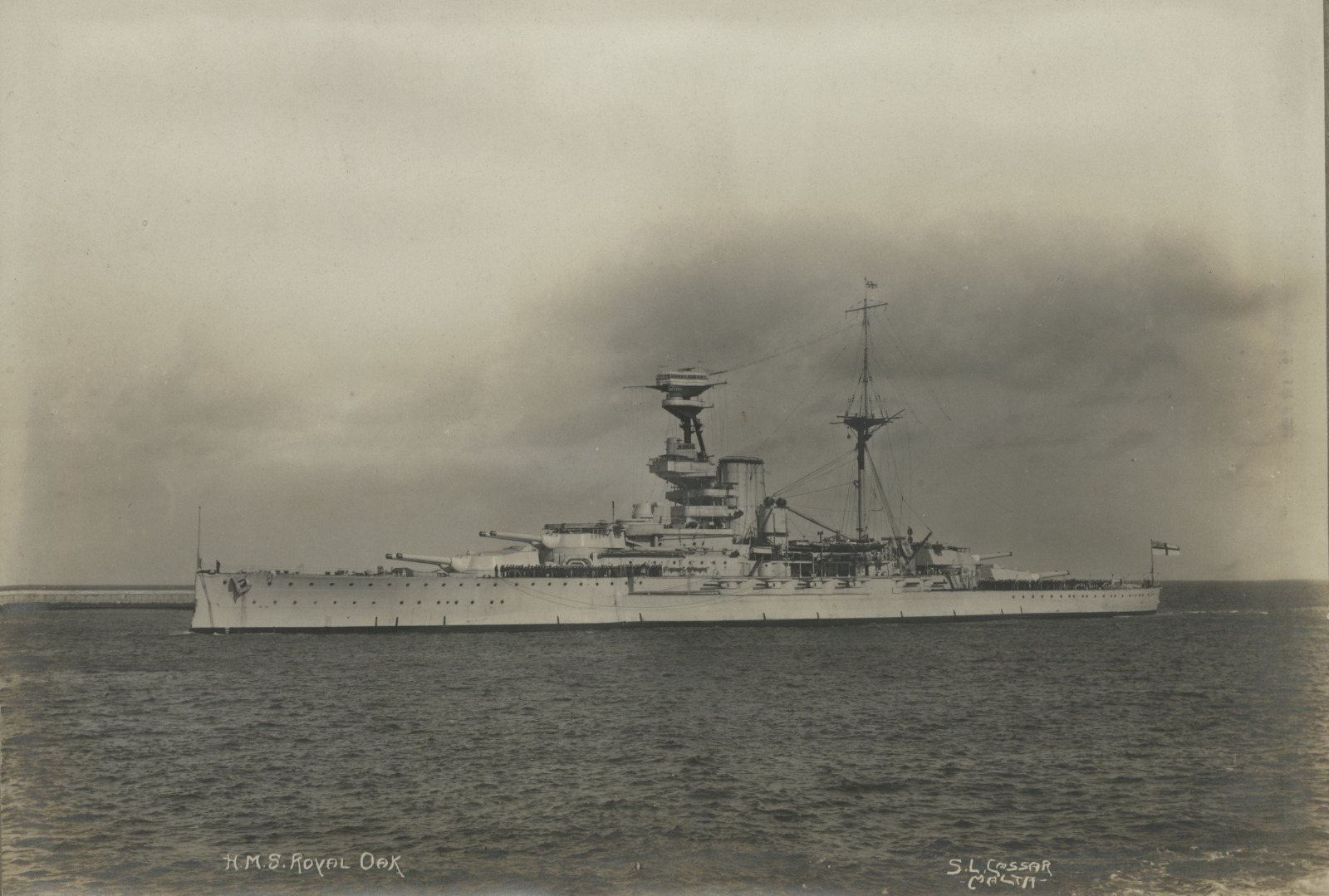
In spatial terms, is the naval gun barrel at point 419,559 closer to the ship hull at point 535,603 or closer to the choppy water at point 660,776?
the ship hull at point 535,603

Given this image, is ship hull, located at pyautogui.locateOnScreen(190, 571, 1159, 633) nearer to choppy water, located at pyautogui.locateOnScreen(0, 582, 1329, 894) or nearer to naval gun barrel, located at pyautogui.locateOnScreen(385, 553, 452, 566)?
naval gun barrel, located at pyautogui.locateOnScreen(385, 553, 452, 566)

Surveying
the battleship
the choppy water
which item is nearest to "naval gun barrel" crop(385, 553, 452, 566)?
the battleship

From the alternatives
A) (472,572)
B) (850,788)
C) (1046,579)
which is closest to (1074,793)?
(850,788)

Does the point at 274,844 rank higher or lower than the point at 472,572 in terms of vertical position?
lower

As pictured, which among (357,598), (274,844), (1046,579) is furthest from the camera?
(1046,579)

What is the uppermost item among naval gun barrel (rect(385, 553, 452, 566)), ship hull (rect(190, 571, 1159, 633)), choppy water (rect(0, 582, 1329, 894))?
naval gun barrel (rect(385, 553, 452, 566))

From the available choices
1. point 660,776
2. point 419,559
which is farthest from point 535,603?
point 660,776

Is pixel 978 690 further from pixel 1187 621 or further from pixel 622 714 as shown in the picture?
pixel 1187 621
